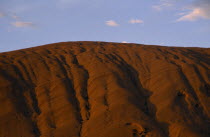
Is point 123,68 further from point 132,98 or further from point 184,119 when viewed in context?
point 184,119

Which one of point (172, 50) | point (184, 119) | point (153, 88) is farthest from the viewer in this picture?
point (172, 50)

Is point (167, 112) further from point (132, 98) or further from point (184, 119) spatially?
point (132, 98)

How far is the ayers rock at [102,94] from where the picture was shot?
41.4 feet

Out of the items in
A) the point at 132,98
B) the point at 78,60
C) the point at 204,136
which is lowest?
the point at 204,136

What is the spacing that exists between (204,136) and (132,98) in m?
3.79

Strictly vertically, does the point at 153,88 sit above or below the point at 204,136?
above

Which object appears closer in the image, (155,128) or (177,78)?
(155,128)

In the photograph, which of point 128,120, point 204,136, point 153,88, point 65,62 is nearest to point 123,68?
point 153,88

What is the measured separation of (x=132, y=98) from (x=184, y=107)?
8.72 feet

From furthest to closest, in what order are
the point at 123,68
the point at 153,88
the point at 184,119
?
the point at 123,68, the point at 153,88, the point at 184,119

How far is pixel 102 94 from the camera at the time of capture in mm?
14430

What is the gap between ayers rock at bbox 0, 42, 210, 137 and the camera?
12.6m

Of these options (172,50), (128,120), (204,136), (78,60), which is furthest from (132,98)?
(172,50)

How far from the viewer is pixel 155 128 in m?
12.5
